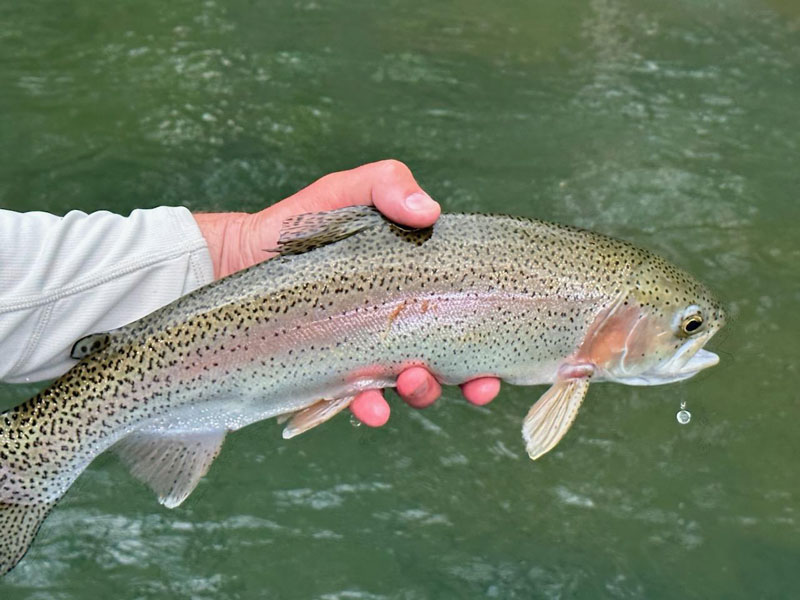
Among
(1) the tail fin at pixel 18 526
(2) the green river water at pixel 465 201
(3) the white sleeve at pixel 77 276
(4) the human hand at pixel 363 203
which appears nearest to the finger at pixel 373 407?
(4) the human hand at pixel 363 203

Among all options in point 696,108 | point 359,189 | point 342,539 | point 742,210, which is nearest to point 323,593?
point 342,539

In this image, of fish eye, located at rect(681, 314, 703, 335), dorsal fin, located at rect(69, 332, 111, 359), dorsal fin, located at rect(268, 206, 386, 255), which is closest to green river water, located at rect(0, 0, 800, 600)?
fish eye, located at rect(681, 314, 703, 335)

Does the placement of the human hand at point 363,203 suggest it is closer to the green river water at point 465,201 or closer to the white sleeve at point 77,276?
the white sleeve at point 77,276

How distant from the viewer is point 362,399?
2.83m

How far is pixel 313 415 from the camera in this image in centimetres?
270

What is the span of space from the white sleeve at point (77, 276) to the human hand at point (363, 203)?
0.25 metres

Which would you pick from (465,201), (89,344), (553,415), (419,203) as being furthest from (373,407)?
(465,201)

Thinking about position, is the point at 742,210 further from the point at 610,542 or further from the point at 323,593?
the point at 323,593

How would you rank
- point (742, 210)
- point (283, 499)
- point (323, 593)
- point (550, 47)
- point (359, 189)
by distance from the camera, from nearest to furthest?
point (359, 189), point (323, 593), point (283, 499), point (742, 210), point (550, 47)

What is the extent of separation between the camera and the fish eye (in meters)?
2.77

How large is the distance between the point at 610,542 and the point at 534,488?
17.4 inches

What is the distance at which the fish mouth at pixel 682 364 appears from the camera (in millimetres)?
2836

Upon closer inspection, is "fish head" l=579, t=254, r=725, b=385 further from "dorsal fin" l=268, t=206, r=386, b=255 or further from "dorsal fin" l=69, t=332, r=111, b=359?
"dorsal fin" l=69, t=332, r=111, b=359

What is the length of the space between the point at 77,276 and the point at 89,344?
0.45 metres
